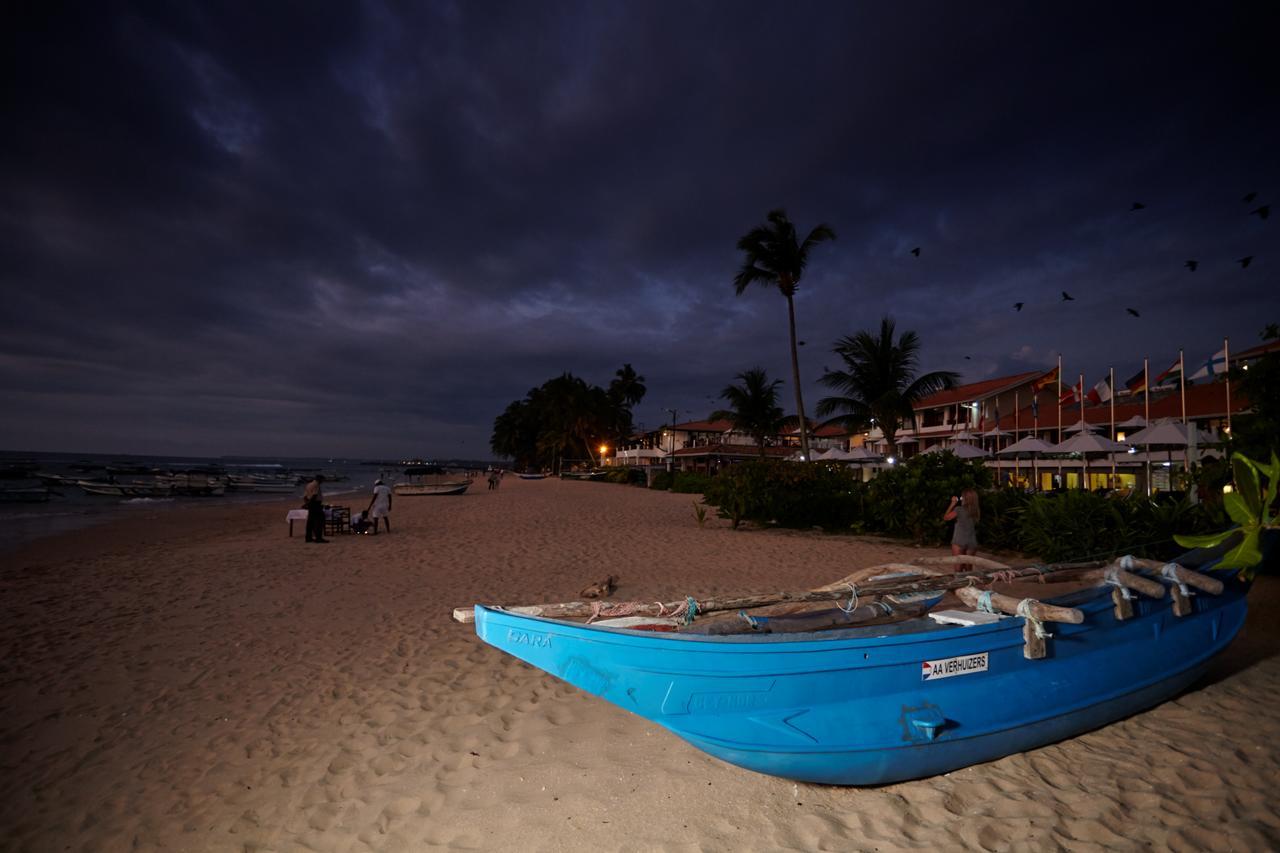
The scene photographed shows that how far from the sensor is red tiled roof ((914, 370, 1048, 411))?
3050 cm

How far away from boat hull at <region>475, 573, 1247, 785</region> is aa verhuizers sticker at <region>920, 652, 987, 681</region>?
0.04ft

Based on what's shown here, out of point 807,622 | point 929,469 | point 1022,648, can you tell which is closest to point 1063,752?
point 1022,648

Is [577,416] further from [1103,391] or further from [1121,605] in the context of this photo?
[1121,605]

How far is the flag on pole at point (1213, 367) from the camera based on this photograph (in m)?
15.7

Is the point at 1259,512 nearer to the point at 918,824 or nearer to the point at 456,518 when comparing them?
the point at 918,824

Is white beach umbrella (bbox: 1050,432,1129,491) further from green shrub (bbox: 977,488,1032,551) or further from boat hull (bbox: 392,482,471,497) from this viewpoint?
boat hull (bbox: 392,482,471,497)

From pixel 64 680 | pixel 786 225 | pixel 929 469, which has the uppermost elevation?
pixel 786 225

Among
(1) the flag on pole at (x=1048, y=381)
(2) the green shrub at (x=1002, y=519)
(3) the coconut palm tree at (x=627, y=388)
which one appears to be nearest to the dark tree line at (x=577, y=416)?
(3) the coconut palm tree at (x=627, y=388)

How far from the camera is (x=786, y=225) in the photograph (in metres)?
24.0

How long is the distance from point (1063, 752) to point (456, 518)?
58.6ft

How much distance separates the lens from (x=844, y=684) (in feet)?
10.3

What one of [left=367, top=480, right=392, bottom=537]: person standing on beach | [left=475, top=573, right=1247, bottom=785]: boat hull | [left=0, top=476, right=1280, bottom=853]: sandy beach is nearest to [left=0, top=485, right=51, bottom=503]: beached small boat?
[left=367, top=480, right=392, bottom=537]: person standing on beach

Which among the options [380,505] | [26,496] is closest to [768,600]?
[380,505]

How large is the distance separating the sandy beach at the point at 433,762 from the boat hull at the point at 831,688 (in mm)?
331
